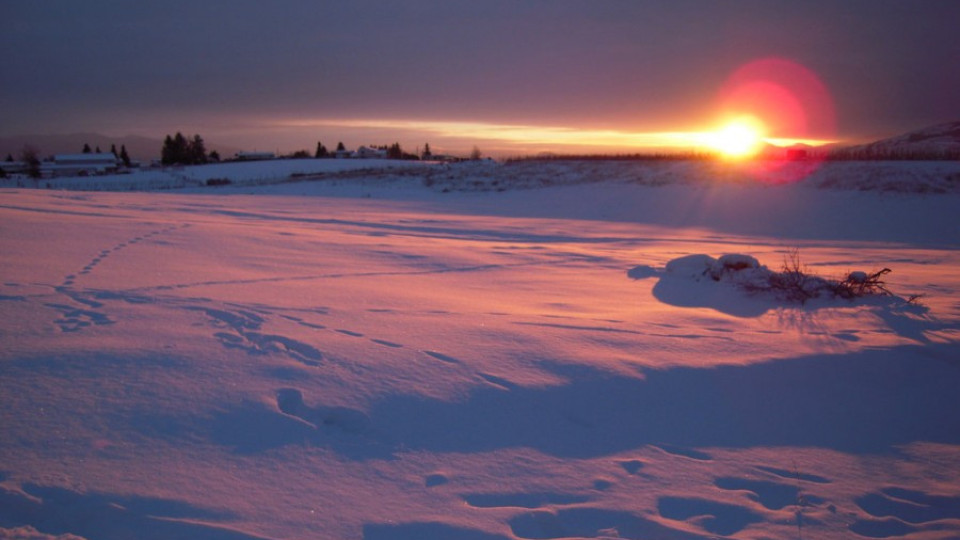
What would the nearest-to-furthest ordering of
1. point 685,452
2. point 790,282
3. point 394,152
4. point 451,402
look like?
1. point 685,452
2. point 451,402
3. point 790,282
4. point 394,152

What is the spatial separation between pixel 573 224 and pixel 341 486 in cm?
1908

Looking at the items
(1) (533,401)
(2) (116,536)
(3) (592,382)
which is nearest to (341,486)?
(2) (116,536)

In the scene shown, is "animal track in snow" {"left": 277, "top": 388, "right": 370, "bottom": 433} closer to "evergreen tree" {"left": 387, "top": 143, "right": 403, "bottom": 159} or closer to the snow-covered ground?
the snow-covered ground

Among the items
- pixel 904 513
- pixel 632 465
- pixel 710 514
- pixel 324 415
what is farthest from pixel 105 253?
pixel 904 513

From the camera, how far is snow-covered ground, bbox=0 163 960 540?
306cm

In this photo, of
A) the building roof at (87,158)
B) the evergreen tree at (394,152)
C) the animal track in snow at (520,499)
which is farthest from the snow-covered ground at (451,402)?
the building roof at (87,158)

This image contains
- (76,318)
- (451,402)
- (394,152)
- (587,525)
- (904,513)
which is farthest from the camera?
(394,152)

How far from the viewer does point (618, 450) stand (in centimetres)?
381

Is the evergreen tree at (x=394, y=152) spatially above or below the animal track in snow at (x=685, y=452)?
above

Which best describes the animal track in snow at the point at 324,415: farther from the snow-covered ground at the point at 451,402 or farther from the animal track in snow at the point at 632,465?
the animal track in snow at the point at 632,465

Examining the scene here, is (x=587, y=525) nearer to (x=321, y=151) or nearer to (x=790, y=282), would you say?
(x=790, y=282)

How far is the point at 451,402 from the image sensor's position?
13.8ft

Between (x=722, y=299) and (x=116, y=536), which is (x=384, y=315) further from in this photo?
(x=722, y=299)

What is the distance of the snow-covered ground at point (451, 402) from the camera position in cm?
306
